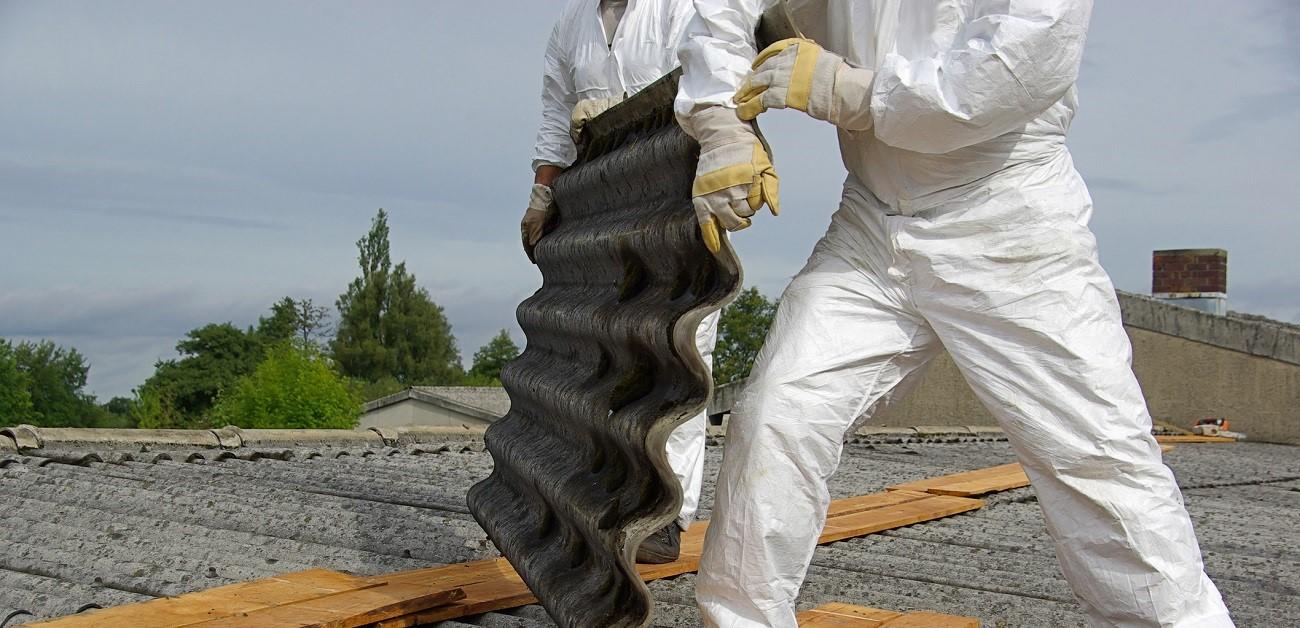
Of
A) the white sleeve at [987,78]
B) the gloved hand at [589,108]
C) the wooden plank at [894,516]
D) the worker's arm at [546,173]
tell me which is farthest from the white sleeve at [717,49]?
the wooden plank at [894,516]

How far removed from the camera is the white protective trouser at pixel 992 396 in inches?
90.5

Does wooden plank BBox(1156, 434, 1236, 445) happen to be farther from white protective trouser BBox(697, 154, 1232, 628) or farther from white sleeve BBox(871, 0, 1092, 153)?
white sleeve BBox(871, 0, 1092, 153)

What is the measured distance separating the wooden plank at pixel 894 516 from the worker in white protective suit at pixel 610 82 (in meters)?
0.63

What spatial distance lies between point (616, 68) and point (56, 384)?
1533 inches

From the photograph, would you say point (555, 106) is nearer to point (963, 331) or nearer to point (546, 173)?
point (546, 173)

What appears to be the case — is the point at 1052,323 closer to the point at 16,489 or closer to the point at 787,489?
the point at 787,489

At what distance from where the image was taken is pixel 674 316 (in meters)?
2.15

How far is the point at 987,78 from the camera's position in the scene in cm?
221

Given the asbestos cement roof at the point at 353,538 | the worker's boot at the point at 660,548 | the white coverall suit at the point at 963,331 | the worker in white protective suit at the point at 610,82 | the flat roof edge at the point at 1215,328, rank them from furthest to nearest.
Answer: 1. the flat roof edge at the point at 1215,328
2. the worker in white protective suit at the point at 610,82
3. the worker's boot at the point at 660,548
4. the asbestos cement roof at the point at 353,538
5. the white coverall suit at the point at 963,331

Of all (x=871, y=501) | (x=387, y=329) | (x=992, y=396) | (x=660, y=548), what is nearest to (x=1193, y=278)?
(x=871, y=501)

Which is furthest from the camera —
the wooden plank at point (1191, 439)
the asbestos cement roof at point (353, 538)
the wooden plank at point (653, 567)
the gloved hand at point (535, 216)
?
the wooden plank at point (1191, 439)

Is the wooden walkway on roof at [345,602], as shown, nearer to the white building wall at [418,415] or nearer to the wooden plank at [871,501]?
the wooden plank at [871,501]

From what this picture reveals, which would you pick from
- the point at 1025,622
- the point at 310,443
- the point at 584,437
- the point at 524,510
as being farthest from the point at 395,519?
the point at 310,443

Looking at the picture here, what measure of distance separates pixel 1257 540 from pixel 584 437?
10.1ft
